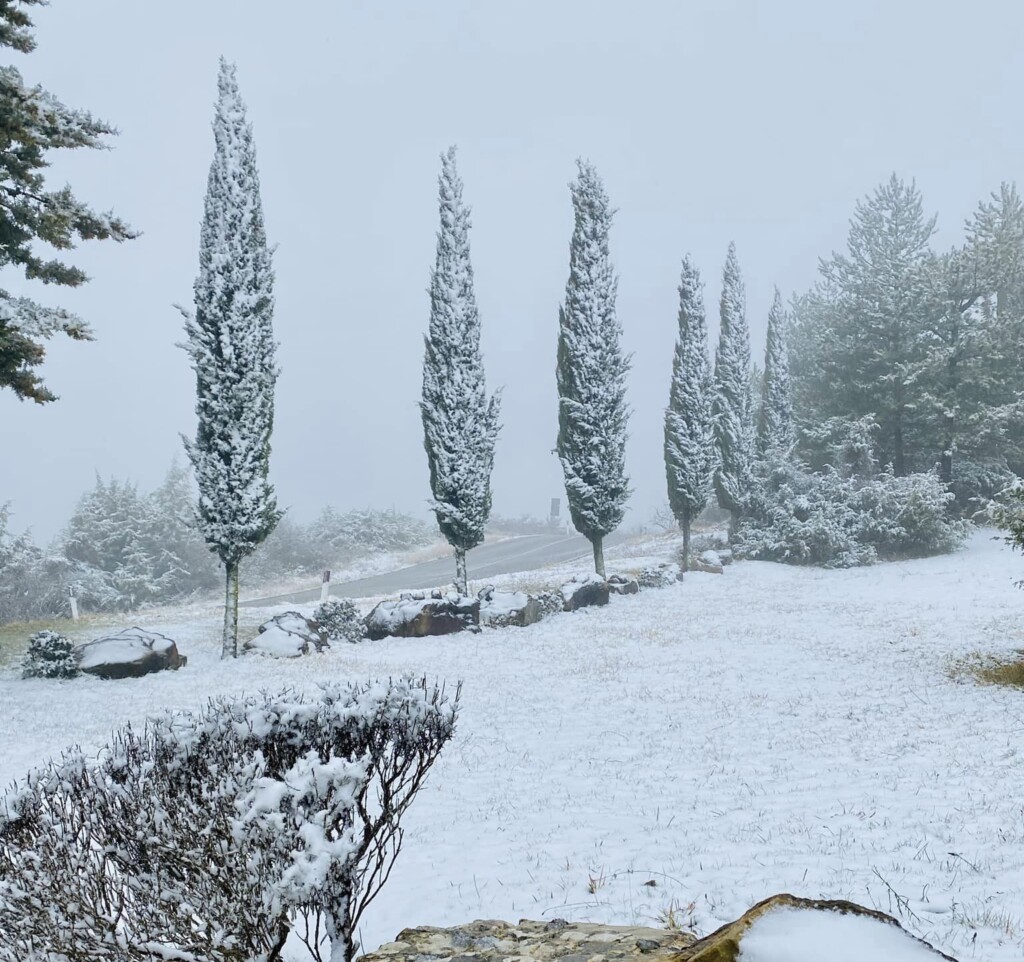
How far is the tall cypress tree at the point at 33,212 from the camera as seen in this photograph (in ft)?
34.1

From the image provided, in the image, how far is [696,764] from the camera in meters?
8.02

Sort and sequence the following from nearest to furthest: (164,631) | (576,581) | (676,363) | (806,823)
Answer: (806,823) < (164,631) < (576,581) < (676,363)

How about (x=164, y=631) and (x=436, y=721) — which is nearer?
(x=436, y=721)

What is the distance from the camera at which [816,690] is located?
36.4 feet

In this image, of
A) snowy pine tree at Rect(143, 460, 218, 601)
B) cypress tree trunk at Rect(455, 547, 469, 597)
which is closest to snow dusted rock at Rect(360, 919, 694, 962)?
cypress tree trunk at Rect(455, 547, 469, 597)

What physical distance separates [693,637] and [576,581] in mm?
5711

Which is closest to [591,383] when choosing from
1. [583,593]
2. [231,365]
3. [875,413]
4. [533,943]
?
[583,593]

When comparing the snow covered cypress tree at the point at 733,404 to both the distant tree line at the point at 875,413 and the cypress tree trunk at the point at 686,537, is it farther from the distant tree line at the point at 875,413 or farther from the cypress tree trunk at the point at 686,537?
the cypress tree trunk at the point at 686,537

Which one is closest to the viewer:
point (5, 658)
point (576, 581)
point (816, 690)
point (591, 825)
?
point (591, 825)

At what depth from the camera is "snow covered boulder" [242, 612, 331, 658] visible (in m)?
16.4

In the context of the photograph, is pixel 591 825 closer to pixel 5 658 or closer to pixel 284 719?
pixel 284 719

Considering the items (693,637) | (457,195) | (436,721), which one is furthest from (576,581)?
(436,721)

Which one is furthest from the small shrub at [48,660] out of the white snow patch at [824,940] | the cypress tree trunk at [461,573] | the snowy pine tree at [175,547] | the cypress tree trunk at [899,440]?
the cypress tree trunk at [899,440]

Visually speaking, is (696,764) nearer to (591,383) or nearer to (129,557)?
(591,383)
